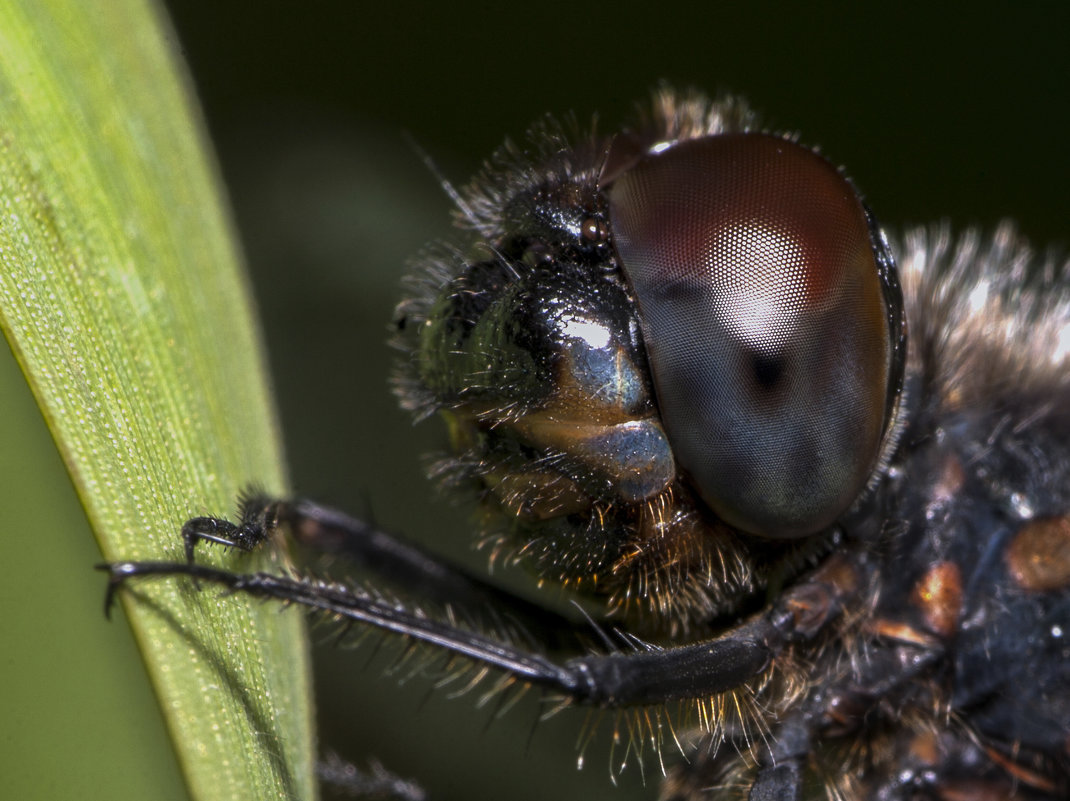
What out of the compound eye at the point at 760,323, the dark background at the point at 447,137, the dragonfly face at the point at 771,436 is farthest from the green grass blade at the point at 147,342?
the dark background at the point at 447,137

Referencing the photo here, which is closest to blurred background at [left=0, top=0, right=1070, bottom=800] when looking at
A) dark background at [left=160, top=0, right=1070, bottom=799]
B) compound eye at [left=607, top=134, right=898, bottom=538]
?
dark background at [left=160, top=0, right=1070, bottom=799]

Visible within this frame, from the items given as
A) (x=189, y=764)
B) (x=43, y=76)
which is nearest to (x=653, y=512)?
(x=189, y=764)

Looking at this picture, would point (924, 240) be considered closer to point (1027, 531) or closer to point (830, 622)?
point (1027, 531)

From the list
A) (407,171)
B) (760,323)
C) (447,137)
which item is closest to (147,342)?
(760,323)

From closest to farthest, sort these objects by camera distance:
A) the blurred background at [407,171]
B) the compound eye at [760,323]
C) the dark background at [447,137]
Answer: the blurred background at [407,171] < the compound eye at [760,323] < the dark background at [447,137]

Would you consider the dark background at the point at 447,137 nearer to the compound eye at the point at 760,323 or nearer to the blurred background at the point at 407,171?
the blurred background at the point at 407,171

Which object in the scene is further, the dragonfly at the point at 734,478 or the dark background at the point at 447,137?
the dark background at the point at 447,137

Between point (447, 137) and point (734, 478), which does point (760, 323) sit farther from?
point (447, 137)
